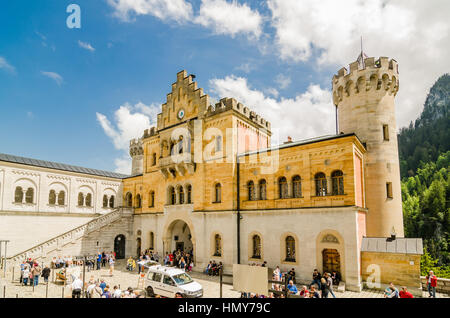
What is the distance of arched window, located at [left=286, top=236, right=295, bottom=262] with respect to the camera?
22109 millimetres

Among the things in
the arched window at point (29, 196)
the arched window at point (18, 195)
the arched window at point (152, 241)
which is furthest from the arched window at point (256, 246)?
the arched window at point (18, 195)

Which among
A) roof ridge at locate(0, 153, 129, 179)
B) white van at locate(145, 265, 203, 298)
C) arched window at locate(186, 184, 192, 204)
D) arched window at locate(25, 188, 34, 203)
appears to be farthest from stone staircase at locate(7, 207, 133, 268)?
white van at locate(145, 265, 203, 298)

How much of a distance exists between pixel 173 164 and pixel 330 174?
15774mm

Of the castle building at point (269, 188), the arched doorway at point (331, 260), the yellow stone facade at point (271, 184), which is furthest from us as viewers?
the yellow stone facade at point (271, 184)

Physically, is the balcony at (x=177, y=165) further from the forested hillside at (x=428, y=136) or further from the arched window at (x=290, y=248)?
the forested hillside at (x=428, y=136)

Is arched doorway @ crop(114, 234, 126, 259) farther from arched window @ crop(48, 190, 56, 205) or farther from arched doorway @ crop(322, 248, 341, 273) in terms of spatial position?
arched doorway @ crop(322, 248, 341, 273)

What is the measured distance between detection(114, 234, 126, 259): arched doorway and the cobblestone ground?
24.5 ft

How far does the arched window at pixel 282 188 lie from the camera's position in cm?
2325

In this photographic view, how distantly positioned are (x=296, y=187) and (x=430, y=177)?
9157cm

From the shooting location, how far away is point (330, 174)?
2105 centimetres

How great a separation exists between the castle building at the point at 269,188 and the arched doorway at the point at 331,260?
0.07 meters

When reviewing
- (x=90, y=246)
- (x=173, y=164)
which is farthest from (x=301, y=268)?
(x=90, y=246)

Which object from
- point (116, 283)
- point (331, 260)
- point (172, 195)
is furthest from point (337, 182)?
point (116, 283)
